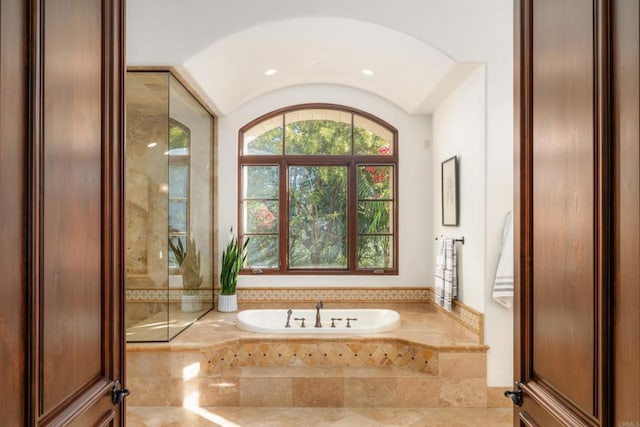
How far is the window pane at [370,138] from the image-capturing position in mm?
5078

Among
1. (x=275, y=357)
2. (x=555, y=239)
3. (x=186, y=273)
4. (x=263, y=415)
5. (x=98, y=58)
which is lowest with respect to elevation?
(x=263, y=415)

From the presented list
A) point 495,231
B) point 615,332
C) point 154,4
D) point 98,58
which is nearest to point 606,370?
point 615,332

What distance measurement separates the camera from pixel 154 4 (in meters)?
3.36

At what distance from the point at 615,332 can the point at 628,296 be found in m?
0.10

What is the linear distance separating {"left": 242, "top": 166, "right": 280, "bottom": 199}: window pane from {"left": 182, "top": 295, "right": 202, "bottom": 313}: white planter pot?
1.28m

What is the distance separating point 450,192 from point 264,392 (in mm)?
2270

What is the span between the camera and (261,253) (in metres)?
5.07

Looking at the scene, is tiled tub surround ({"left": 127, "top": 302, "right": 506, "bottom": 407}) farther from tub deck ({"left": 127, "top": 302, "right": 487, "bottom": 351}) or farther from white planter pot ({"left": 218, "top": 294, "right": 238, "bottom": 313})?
white planter pot ({"left": 218, "top": 294, "right": 238, "bottom": 313})

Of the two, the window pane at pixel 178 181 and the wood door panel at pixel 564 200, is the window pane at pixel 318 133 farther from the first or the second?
the wood door panel at pixel 564 200

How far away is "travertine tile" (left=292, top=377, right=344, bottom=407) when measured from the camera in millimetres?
3488

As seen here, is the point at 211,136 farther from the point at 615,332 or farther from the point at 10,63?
the point at 615,332

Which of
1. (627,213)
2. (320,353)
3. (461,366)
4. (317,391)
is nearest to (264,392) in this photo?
(317,391)

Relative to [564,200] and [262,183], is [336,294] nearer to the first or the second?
[262,183]

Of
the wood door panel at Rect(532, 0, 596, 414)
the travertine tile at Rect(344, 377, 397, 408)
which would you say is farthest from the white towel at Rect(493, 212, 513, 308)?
the wood door panel at Rect(532, 0, 596, 414)
